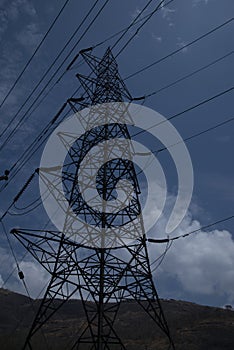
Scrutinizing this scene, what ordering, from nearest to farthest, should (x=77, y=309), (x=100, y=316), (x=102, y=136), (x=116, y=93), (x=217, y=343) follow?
(x=100, y=316)
(x=102, y=136)
(x=116, y=93)
(x=217, y=343)
(x=77, y=309)

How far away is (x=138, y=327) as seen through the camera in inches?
2758

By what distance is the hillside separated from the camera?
155ft

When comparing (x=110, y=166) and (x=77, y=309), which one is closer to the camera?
Result: (x=110, y=166)

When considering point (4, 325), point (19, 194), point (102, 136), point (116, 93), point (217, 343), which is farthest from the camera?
point (4, 325)

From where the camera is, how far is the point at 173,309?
92.8 metres

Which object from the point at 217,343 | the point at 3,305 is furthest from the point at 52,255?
the point at 3,305

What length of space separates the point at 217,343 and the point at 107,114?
1593 inches

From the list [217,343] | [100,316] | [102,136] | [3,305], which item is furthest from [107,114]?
[3,305]

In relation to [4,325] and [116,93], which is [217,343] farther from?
[4,325]

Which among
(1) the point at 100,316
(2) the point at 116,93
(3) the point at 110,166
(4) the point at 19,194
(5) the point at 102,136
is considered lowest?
(1) the point at 100,316

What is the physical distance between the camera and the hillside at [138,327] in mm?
47375

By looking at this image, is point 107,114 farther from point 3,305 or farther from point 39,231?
point 3,305

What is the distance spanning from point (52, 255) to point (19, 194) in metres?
3.73

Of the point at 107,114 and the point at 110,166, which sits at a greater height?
the point at 107,114
